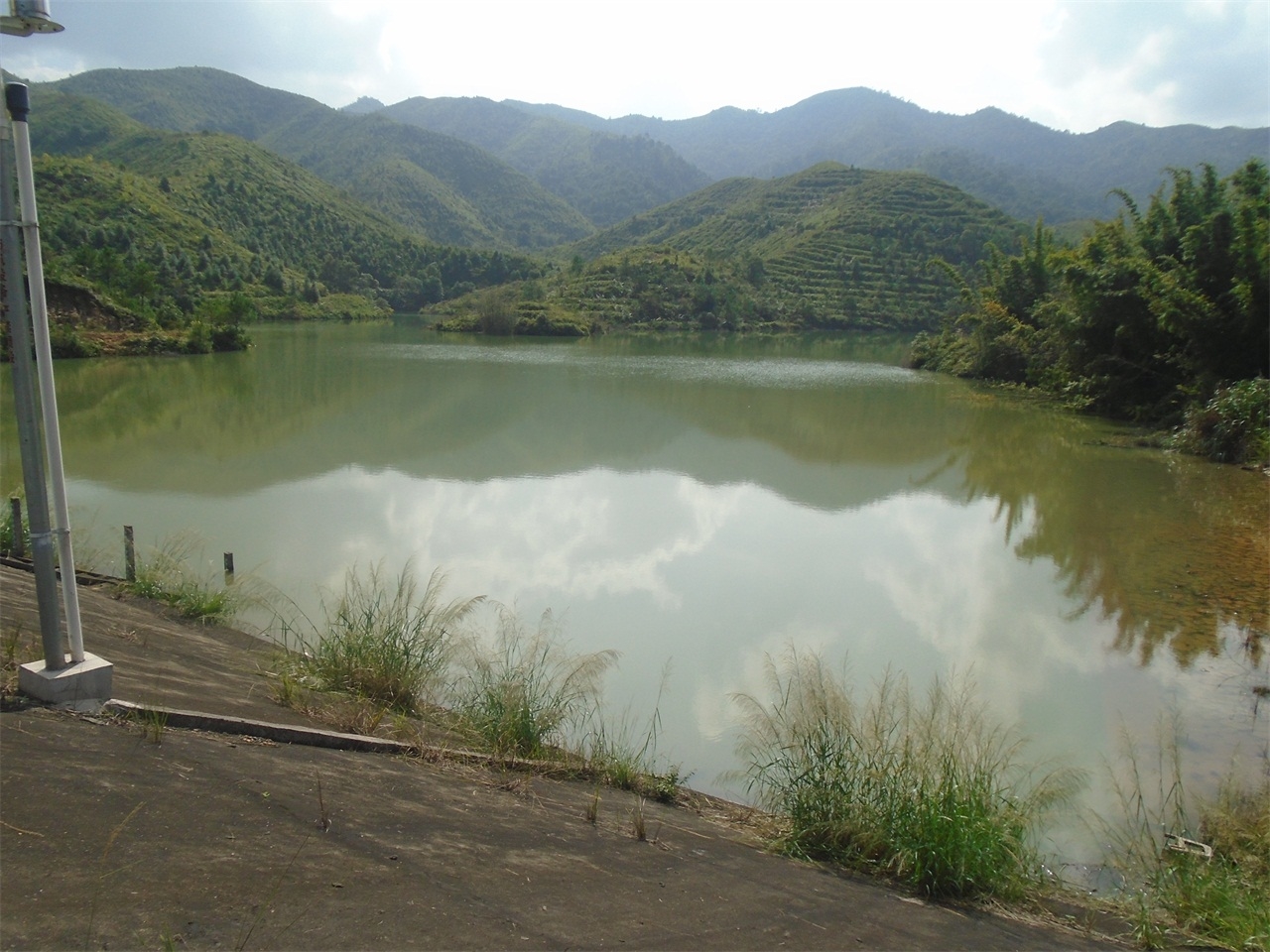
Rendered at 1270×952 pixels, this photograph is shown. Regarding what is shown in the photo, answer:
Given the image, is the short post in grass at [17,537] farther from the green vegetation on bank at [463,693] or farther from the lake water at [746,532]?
the green vegetation on bank at [463,693]

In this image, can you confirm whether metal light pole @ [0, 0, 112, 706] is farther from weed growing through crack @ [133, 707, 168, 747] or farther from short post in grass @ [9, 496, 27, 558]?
short post in grass @ [9, 496, 27, 558]

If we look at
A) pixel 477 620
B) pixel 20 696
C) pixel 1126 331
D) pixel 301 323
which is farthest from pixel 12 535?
pixel 301 323

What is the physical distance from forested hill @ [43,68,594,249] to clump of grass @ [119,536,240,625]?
103708 millimetres

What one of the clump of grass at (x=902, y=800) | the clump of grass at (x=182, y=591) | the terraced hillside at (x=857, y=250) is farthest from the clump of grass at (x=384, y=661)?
the terraced hillside at (x=857, y=250)

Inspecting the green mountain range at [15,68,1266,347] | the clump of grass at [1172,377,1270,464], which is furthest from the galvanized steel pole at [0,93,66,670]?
the green mountain range at [15,68,1266,347]

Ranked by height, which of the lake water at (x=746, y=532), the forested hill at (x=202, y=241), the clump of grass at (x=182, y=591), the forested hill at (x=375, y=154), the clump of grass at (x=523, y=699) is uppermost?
the forested hill at (x=375, y=154)

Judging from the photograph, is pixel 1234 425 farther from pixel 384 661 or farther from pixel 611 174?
pixel 611 174

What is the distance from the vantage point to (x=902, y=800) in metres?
3.27

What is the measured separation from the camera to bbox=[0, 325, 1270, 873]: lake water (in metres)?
5.96

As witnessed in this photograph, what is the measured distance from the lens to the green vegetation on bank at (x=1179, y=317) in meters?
13.4

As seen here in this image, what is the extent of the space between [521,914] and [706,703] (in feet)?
10.8

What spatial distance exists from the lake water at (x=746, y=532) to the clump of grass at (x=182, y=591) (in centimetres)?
59

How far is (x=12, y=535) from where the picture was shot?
664 cm

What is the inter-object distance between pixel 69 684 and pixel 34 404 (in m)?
0.94
